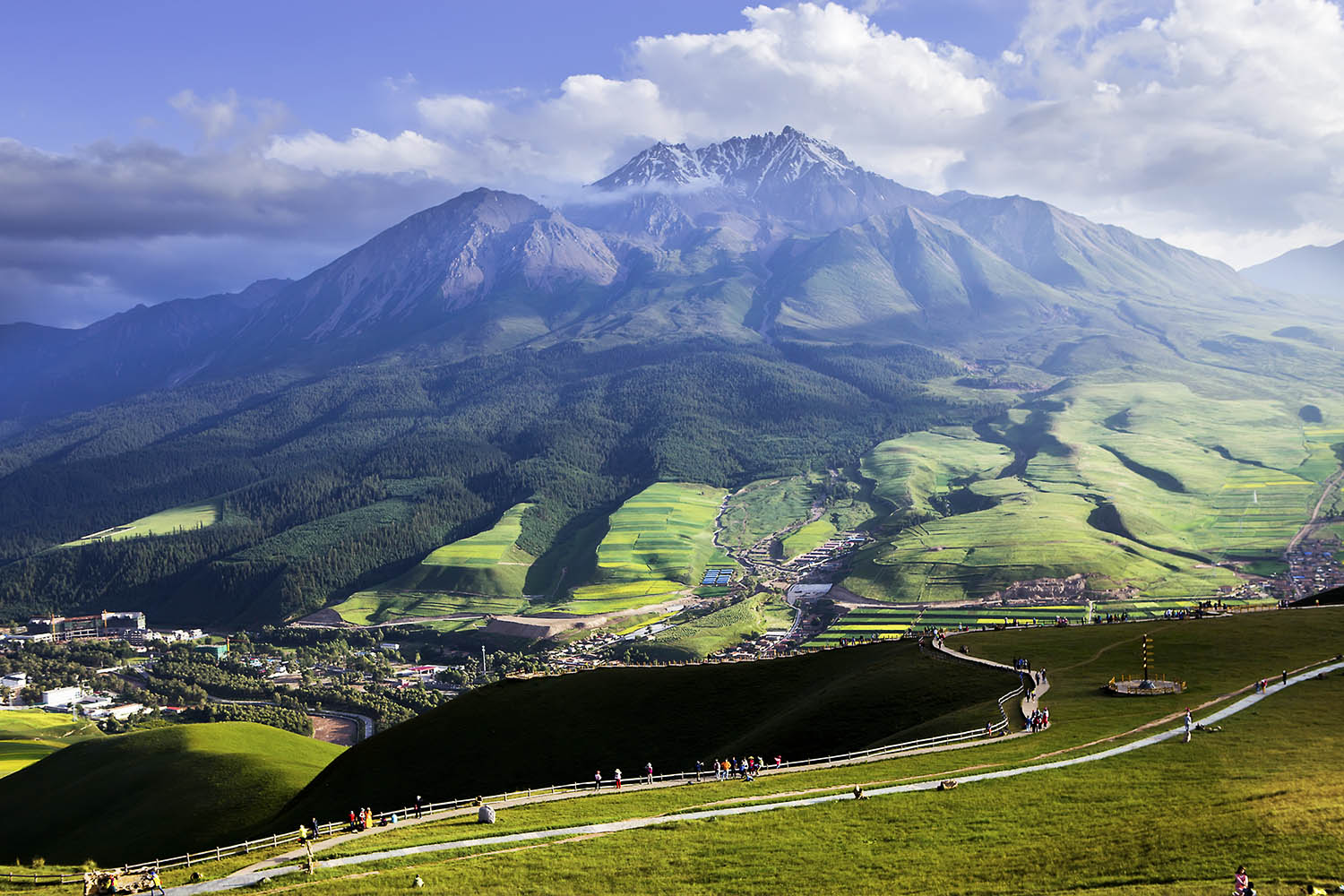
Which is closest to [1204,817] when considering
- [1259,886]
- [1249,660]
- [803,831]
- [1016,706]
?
[1259,886]

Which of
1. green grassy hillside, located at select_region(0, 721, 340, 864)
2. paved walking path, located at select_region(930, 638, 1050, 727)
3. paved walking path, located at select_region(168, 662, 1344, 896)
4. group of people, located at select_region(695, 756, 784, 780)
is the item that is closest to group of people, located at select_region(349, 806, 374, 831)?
paved walking path, located at select_region(168, 662, 1344, 896)

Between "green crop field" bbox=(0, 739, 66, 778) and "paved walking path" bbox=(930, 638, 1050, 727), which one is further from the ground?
"paved walking path" bbox=(930, 638, 1050, 727)

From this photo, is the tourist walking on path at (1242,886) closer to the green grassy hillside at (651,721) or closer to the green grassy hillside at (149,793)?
the green grassy hillside at (651,721)

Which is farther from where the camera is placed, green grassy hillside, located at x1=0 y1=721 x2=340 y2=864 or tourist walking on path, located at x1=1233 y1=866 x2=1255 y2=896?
green grassy hillside, located at x1=0 y1=721 x2=340 y2=864

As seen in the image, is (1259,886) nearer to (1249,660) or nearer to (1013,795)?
(1013,795)

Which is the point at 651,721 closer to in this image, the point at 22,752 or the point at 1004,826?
the point at 1004,826

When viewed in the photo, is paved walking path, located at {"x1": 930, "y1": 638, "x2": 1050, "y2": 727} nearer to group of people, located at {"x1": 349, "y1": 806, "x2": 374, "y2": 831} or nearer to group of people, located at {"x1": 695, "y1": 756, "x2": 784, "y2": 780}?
group of people, located at {"x1": 695, "y1": 756, "x2": 784, "y2": 780}

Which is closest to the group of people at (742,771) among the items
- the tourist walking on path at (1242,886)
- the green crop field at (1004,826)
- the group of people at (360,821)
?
the green crop field at (1004,826)

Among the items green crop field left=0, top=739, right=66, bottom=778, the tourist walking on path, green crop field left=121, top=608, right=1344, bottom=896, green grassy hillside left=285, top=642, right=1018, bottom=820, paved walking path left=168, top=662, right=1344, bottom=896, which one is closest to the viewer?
the tourist walking on path
